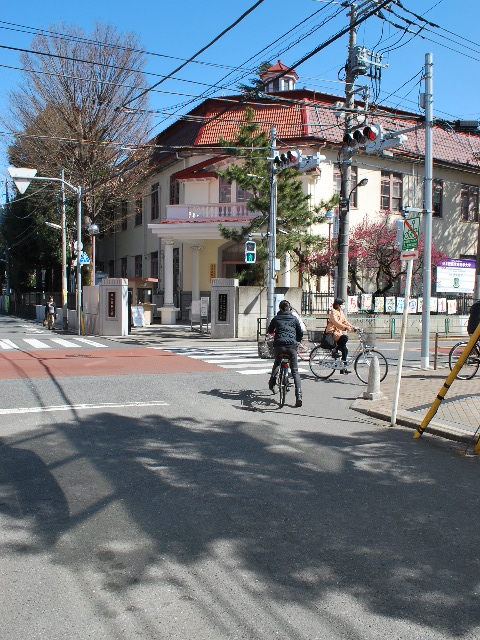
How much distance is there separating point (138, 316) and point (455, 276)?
596 inches

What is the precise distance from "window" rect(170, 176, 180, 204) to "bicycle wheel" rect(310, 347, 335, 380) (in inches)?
890

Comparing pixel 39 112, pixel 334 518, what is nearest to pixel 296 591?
pixel 334 518

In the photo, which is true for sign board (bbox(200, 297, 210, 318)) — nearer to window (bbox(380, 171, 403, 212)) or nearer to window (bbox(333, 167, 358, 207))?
window (bbox(333, 167, 358, 207))

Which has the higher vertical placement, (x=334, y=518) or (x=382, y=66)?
(x=382, y=66)

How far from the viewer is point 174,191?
3484 centimetres

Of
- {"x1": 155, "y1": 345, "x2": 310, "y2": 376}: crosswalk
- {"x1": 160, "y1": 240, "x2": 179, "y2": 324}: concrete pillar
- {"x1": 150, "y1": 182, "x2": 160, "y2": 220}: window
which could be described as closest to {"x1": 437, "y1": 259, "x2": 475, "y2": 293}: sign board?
{"x1": 155, "y1": 345, "x2": 310, "y2": 376}: crosswalk

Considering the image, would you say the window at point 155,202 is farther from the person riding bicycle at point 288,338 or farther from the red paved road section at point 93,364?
the person riding bicycle at point 288,338

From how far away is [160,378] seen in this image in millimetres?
12992

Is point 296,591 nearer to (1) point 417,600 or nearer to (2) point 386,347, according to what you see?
(1) point 417,600

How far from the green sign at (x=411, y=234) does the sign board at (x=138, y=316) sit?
2177 centimetres

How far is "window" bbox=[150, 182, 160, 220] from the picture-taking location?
3734 centimetres

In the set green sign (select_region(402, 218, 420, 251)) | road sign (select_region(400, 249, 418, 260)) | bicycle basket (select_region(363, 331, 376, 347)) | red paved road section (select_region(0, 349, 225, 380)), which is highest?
green sign (select_region(402, 218, 420, 251))

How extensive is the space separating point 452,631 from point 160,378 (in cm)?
1006

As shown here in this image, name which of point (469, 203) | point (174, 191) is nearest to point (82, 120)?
point (174, 191)
